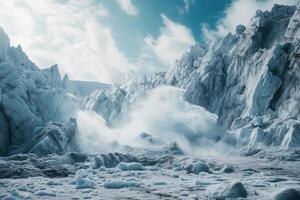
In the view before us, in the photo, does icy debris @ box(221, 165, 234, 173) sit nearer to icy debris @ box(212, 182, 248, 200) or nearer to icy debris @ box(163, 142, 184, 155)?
icy debris @ box(212, 182, 248, 200)

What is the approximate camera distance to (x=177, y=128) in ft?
218

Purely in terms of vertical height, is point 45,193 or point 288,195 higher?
point 288,195

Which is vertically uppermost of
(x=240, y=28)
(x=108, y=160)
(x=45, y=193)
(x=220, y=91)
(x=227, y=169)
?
(x=240, y=28)

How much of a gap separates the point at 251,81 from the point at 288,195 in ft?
162

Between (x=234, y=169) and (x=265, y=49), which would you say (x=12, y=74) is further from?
(x=265, y=49)

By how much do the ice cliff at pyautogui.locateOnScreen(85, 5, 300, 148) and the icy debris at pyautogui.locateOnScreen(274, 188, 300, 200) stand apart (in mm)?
28384

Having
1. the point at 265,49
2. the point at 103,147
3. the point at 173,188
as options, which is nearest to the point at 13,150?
the point at 103,147

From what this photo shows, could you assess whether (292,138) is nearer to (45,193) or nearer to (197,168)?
(197,168)

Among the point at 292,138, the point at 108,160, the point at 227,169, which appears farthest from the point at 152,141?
the point at 227,169

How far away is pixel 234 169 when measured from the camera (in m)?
28.3

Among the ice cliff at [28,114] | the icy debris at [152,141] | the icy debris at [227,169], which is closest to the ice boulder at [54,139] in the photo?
the ice cliff at [28,114]

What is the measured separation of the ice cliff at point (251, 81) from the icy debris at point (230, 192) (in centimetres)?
2810

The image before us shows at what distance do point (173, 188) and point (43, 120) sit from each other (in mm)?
32965

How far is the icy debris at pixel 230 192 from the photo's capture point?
14203 millimetres
